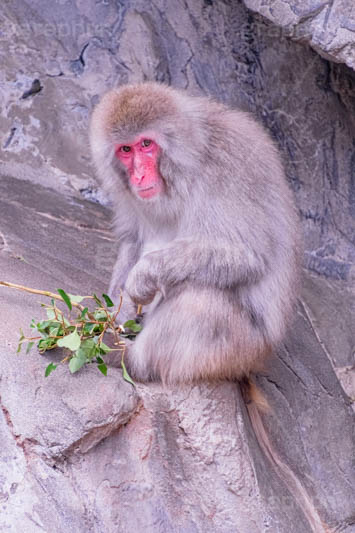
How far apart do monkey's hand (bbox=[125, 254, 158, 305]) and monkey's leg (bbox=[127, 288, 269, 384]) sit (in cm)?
8

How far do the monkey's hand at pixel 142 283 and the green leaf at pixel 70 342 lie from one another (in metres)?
0.38

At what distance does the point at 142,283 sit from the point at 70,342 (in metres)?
0.43

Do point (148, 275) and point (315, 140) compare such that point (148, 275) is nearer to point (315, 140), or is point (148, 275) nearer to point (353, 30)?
point (353, 30)

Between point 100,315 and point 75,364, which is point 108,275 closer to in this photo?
point 100,315

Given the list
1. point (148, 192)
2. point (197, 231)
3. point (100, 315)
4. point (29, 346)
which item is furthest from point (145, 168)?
point (29, 346)

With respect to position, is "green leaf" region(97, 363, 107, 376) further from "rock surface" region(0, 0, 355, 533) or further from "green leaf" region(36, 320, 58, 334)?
"green leaf" region(36, 320, 58, 334)

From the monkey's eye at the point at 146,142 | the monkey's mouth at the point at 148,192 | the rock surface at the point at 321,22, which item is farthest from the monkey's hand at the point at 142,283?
the rock surface at the point at 321,22

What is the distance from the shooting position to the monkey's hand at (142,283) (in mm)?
3322

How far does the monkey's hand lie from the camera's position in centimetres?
332

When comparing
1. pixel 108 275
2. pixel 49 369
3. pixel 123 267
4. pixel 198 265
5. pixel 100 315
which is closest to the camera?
pixel 49 369

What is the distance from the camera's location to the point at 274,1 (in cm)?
413

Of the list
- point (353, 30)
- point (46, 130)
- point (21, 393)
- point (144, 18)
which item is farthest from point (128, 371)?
point (144, 18)

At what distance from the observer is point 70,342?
3.12 meters

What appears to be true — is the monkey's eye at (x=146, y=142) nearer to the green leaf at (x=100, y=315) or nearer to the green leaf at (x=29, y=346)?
the green leaf at (x=100, y=315)
